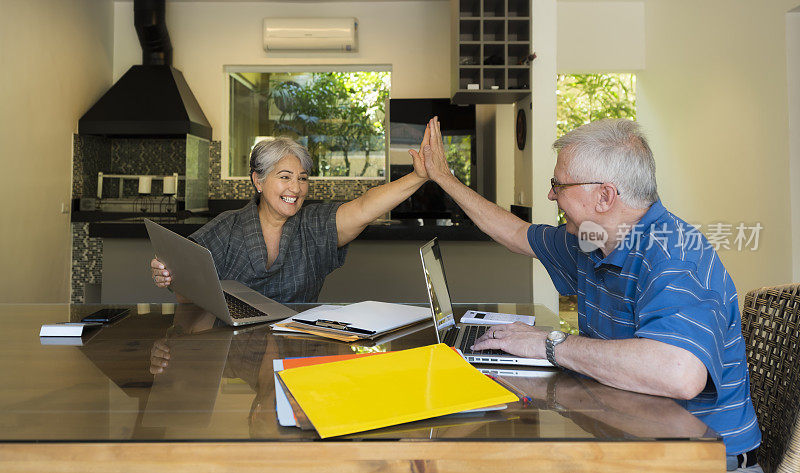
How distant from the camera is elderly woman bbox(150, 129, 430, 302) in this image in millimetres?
2291

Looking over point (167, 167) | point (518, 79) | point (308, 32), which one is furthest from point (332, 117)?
point (518, 79)

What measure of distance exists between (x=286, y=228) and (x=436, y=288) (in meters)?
0.92

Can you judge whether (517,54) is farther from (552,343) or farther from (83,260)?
(83,260)

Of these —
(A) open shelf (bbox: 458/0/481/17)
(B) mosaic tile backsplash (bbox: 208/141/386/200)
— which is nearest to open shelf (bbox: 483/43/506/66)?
(A) open shelf (bbox: 458/0/481/17)

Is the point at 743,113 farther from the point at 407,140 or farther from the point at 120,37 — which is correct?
the point at 120,37

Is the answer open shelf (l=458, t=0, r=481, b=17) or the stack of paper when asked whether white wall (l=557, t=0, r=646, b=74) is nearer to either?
open shelf (l=458, t=0, r=481, b=17)

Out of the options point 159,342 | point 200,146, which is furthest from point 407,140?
point 159,342

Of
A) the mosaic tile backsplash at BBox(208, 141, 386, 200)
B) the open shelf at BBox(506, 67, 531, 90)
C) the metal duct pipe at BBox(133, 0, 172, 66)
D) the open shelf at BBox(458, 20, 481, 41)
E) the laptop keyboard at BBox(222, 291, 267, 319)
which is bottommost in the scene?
the laptop keyboard at BBox(222, 291, 267, 319)

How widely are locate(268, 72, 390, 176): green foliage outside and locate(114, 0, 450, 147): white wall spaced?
0.25 m

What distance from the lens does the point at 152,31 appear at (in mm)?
5602

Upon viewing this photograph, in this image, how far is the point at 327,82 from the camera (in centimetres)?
609

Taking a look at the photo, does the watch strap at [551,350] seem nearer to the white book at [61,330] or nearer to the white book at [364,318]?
the white book at [364,318]

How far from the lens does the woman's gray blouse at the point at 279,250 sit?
2.29 m

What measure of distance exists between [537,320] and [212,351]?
0.87m
